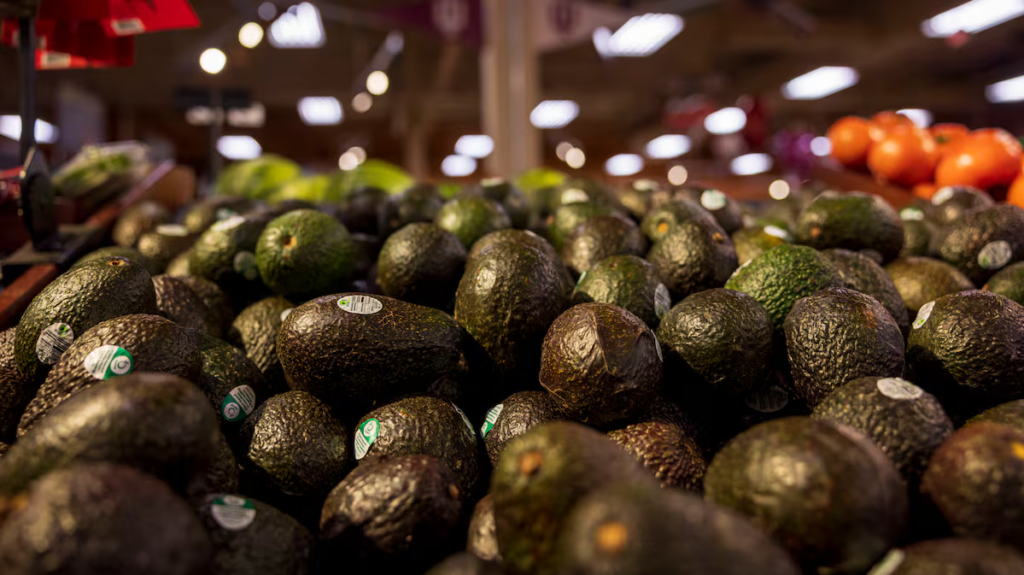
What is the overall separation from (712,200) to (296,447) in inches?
71.2

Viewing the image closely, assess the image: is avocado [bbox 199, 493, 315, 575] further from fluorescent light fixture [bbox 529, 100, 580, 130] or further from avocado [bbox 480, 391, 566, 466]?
fluorescent light fixture [bbox 529, 100, 580, 130]

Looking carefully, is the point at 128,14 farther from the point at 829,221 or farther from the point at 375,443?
the point at 829,221

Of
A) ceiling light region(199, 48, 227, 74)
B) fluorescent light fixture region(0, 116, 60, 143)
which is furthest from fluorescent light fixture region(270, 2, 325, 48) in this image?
fluorescent light fixture region(0, 116, 60, 143)

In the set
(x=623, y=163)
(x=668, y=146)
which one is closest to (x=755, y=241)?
(x=668, y=146)

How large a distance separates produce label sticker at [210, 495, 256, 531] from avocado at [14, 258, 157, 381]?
67cm

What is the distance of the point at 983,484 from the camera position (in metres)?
1.03

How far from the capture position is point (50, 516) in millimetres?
847

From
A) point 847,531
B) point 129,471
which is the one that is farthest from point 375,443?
point 847,531

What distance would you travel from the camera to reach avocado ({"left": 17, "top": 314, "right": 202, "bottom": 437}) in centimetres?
129

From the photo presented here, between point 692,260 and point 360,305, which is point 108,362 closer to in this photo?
point 360,305

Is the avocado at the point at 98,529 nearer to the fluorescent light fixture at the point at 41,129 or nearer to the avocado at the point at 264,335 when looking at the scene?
the avocado at the point at 264,335

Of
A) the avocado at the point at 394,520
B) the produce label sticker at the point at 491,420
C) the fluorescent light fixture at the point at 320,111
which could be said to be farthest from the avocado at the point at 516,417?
the fluorescent light fixture at the point at 320,111

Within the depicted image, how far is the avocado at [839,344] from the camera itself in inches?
55.5

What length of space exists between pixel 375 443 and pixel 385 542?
0.31m
